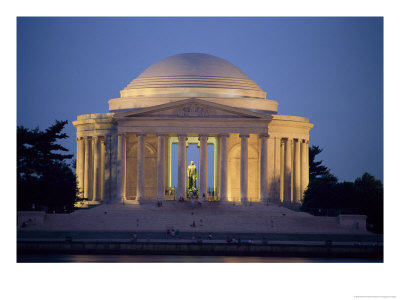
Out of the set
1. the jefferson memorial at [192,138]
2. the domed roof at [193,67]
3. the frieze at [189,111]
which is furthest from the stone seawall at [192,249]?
the domed roof at [193,67]

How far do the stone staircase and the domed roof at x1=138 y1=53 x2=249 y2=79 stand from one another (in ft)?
75.7

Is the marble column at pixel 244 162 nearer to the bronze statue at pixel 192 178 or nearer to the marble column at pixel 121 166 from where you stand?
the bronze statue at pixel 192 178

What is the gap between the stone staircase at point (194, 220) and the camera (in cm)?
12875

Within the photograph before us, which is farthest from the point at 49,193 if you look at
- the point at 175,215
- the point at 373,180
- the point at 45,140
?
the point at 373,180

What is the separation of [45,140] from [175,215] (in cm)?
1898

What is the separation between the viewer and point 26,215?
128625 mm

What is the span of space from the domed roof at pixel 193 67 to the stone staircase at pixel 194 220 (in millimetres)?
23085

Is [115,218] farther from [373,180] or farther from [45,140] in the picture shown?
[373,180]

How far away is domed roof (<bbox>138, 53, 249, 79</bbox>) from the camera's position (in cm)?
15650

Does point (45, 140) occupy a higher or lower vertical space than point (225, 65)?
lower

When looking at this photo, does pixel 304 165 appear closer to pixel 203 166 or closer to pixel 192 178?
pixel 192 178

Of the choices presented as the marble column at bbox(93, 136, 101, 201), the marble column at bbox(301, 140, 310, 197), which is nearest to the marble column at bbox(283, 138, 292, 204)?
the marble column at bbox(301, 140, 310, 197)
